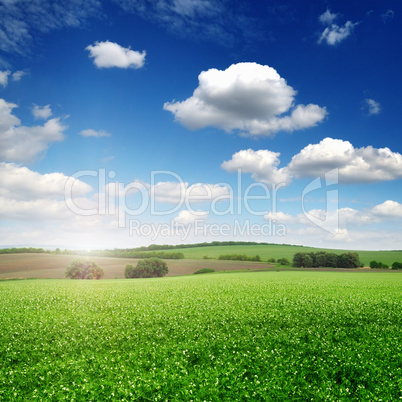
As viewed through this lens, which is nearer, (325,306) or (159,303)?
(325,306)

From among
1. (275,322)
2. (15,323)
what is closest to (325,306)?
(275,322)

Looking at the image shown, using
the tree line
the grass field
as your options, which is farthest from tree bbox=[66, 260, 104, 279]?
the tree line

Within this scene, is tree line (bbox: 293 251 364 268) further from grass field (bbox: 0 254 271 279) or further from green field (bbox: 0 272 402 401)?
green field (bbox: 0 272 402 401)

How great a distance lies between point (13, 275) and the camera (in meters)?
71.2

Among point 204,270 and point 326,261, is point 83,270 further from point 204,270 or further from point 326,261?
point 326,261

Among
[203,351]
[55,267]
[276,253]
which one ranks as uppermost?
[203,351]

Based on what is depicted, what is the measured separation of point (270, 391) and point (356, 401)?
3.07 m

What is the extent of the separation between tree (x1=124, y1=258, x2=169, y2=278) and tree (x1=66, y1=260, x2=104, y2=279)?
315 inches

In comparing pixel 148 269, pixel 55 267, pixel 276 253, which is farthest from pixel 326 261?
pixel 55 267

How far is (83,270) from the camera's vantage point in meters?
79.7

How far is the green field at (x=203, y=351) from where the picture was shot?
12.0 m

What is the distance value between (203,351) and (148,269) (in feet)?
247

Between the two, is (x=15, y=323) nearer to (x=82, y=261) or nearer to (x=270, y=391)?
(x=270, y=391)

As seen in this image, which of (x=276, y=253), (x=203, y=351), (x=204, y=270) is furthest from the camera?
(x=276, y=253)
